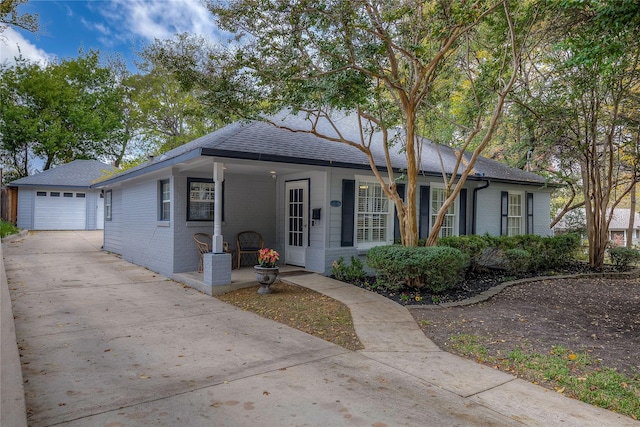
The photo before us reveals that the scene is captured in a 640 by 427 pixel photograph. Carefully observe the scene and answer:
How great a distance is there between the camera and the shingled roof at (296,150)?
750 cm

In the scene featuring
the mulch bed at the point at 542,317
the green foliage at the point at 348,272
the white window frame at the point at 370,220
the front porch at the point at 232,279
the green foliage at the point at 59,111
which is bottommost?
the mulch bed at the point at 542,317

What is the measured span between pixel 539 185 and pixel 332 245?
8354 millimetres

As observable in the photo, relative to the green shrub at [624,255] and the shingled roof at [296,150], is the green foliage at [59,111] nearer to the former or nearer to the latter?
the shingled roof at [296,150]

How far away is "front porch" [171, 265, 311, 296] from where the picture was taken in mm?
7434

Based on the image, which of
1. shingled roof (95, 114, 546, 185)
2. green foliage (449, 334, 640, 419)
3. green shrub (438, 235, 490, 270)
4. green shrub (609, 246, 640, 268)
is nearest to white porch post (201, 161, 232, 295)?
shingled roof (95, 114, 546, 185)

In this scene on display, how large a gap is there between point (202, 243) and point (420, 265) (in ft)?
15.6

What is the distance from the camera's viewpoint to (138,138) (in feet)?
102

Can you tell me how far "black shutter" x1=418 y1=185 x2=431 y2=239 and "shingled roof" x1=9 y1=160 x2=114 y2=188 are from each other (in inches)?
669

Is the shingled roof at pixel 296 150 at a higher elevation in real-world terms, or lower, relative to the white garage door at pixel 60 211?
higher

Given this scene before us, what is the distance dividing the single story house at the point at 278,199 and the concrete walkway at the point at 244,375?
94.3 inches

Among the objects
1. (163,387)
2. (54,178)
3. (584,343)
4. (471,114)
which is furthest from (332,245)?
(54,178)

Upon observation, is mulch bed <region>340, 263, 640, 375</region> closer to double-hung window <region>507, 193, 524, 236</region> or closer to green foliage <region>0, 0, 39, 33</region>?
double-hung window <region>507, 193, 524, 236</region>

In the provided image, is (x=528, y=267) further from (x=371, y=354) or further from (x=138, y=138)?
(x=138, y=138)

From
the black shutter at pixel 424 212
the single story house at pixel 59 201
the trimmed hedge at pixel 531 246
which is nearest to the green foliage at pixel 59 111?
the single story house at pixel 59 201
